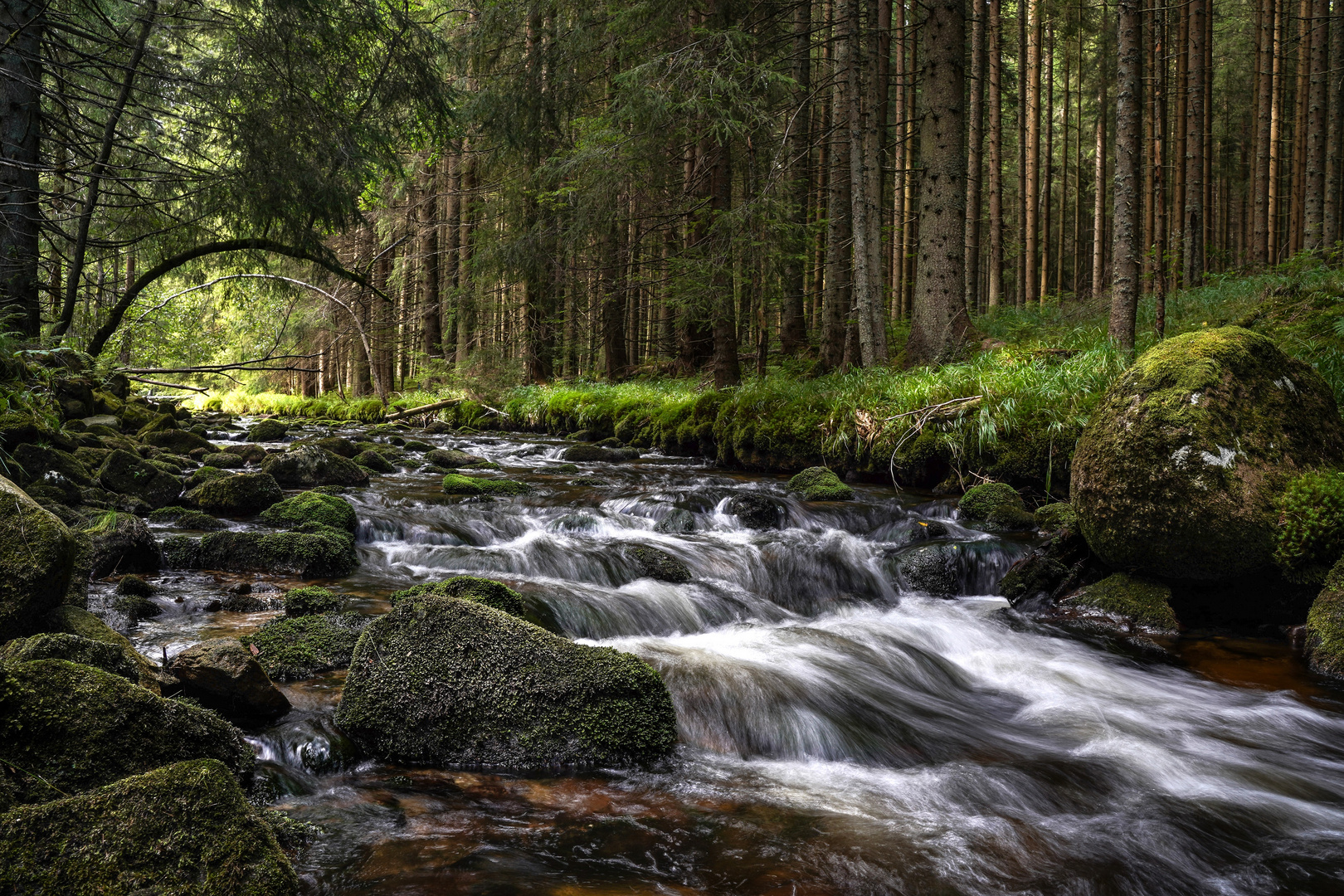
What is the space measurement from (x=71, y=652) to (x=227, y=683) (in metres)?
0.63

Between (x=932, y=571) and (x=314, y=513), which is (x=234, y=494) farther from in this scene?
(x=932, y=571)

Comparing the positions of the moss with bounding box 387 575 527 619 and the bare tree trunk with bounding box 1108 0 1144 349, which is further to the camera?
the bare tree trunk with bounding box 1108 0 1144 349

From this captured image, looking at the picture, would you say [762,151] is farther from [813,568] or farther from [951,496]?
[813,568]

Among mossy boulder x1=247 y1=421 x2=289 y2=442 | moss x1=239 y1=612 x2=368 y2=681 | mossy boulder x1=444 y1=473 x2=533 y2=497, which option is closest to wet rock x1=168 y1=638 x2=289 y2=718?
moss x1=239 y1=612 x2=368 y2=681

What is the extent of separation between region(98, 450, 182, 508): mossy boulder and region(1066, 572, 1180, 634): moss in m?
8.64

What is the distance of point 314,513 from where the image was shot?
286 inches

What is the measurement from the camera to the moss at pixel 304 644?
3.94 metres

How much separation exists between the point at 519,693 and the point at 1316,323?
9554 millimetres

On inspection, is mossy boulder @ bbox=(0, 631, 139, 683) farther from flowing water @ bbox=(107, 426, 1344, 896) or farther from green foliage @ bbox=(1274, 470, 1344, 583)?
green foliage @ bbox=(1274, 470, 1344, 583)

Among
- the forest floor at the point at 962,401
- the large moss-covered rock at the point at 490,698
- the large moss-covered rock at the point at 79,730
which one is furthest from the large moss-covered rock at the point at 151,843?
the forest floor at the point at 962,401

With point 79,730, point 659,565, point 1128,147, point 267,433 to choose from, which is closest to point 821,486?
point 659,565

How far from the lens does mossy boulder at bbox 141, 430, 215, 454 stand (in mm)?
11578

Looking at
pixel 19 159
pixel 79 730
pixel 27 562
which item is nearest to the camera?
pixel 79 730

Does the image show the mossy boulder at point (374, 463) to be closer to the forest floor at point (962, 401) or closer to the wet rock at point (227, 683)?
the forest floor at point (962, 401)
